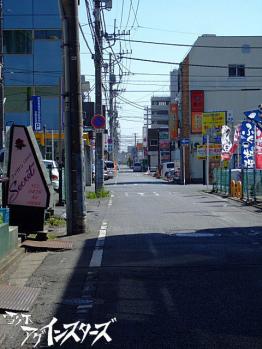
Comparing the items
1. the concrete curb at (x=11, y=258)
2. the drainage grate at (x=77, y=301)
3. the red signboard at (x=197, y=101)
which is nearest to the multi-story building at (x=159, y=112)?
the red signboard at (x=197, y=101)

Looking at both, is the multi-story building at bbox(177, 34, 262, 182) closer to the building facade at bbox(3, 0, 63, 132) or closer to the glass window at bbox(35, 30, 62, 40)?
the glass window at bbox(35, 30, 62, 40)

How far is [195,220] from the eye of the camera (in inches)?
677

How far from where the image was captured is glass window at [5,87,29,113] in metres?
51.8

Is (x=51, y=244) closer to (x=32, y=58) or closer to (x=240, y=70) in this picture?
(x=32, y=58)

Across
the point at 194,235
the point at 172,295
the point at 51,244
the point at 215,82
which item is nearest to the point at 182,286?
the point at 172,295

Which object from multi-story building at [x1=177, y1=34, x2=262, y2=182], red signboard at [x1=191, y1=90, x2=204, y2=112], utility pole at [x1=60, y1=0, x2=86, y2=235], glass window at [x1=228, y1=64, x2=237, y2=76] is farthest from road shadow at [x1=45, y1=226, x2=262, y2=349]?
glass window at [x1=228, y1=64, x2=237, y2=76]

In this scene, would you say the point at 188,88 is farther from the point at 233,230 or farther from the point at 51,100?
the point at 233,230

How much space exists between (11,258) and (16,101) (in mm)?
43362

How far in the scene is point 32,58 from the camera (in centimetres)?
5184

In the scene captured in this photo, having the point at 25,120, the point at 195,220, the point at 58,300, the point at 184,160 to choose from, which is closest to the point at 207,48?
the point at 184,160

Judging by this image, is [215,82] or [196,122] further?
[215,82]

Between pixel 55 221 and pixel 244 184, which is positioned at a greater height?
pixel 244 184

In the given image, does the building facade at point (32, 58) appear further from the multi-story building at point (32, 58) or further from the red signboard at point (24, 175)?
the red signboard at point (24, 175)

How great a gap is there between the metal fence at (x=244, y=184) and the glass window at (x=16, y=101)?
24941 millimetres
